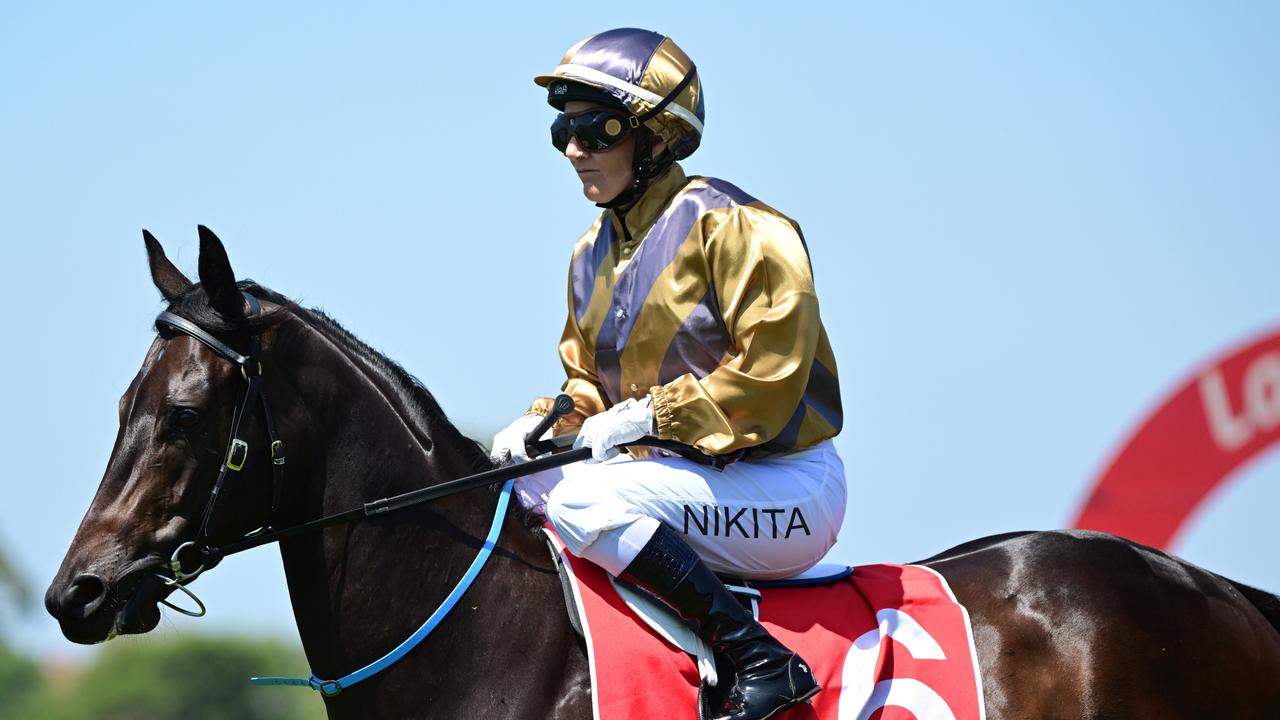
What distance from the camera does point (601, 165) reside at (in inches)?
185

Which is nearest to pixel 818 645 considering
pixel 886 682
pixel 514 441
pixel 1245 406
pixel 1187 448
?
pixel 886 682

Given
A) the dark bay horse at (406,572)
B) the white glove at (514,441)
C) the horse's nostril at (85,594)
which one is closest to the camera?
the horse's nostril at (85,594)

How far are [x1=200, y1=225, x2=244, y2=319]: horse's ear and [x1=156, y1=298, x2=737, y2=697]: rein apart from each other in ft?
0.26

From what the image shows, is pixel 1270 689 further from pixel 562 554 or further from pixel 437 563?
pixel 437 563

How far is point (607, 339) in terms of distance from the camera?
15.4ft

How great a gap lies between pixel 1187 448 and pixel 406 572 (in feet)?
25.9

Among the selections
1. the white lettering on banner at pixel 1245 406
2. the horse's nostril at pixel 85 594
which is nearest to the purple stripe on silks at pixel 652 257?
the horse's nostril at pixel 85 594

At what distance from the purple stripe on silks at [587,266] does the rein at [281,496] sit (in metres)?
0.59

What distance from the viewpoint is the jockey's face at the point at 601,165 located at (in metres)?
4.69

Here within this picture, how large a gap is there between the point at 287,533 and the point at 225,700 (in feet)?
114

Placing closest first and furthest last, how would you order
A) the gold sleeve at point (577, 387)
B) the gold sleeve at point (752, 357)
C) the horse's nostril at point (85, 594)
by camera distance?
1. the horse's nostril at point (85, 594)
2. the gold sleeve at point (752, 357)
3. the gold sleeve at point (577, 387)

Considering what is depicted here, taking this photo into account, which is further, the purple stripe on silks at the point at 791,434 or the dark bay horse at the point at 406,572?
the purple stripe on silks at the point at 791,434

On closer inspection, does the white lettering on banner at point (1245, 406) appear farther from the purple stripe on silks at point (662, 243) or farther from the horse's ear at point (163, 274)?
the horse's ear at point (163, 274)

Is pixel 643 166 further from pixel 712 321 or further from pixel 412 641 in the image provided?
pixel 412 641
